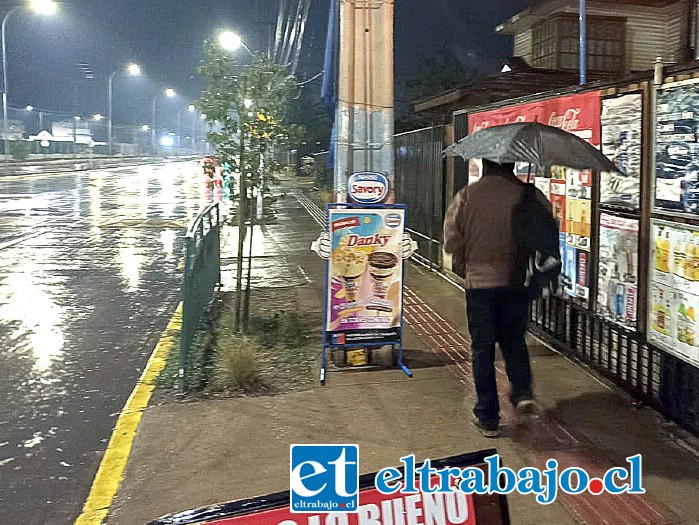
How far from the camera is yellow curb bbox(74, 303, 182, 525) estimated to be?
4.30 metres

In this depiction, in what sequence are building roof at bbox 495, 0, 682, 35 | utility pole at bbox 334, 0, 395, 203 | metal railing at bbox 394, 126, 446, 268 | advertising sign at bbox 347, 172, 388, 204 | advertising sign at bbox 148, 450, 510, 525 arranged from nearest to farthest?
advertising sign at bbox 148, 450, 510, 525, advertising sign at bbox 347, 172, 388, 204, utility pole at bbox 334, 0, 395, 203, metal railing at bbox 394, 126, 446, 268, building roof at bbox 495, 0, 682, 35

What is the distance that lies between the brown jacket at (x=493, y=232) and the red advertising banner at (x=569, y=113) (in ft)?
4.62

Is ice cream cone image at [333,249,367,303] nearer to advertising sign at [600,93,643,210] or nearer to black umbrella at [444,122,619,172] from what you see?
black umbrella at [444,122,619,172]

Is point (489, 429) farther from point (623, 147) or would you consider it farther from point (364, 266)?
point (623, 147)

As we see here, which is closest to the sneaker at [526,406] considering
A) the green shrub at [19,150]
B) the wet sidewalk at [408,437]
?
the wet sidewalk at [408,437]

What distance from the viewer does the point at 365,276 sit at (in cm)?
652

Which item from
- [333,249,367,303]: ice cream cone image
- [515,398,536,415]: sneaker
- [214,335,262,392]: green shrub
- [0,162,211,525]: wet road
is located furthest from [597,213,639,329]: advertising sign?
[0,162,211,525]: wet road

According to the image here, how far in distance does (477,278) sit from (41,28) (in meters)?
105

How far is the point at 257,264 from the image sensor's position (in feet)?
43.1

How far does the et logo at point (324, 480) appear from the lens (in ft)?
8.60

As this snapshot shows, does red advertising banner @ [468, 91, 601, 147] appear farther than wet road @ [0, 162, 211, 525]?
Yes

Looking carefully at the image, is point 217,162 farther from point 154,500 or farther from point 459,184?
point 154,500

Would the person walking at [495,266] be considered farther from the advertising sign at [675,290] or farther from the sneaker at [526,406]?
the advertising sign at [675,290]

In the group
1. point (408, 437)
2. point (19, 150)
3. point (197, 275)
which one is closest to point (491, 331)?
point (408, 437)
